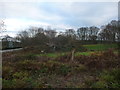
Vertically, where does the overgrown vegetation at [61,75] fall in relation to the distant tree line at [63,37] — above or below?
below

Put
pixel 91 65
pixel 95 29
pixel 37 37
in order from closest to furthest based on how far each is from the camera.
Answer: pixel 91 65 → pixel 37 37 → pixel 95 29

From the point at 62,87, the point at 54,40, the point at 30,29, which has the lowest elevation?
the point at 62,87

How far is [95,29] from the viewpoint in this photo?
32.0 meters

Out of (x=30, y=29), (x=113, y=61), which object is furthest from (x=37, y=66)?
(x=30, y=29)

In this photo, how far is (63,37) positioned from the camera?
21844 mm

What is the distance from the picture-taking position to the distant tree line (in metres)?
18.4

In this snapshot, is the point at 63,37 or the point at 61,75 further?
the point at 63,37

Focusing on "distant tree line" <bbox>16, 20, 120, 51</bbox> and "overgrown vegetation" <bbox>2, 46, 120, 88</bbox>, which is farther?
"distant tree line" <bbox>16, 20, 120, 51</bbox>

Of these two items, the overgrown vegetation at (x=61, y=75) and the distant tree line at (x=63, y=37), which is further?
the distant tree line at (x=63, y=37)

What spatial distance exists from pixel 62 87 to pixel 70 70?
1940 mm

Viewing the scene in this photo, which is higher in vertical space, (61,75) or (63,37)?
(63,37)

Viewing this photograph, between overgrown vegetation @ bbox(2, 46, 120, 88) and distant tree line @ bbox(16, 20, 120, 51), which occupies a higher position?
distant tree line @ bbox(16, 20, 120, 51)

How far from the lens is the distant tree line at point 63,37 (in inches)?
723

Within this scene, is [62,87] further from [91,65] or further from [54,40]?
[54,40]
